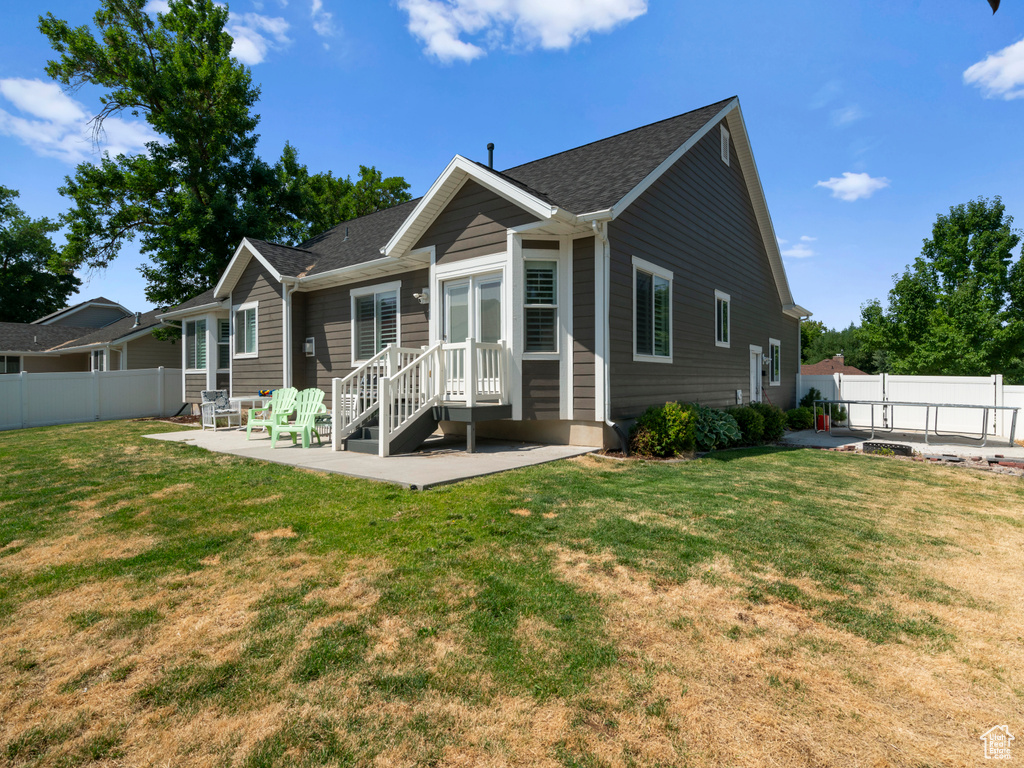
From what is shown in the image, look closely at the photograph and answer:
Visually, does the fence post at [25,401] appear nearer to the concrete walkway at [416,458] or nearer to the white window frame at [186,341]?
the white window frame at [186,341]

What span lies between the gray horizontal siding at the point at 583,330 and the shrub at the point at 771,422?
5.59 m

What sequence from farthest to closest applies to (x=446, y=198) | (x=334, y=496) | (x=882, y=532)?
(x=446, y=198) → (x=334, y=496) → (x=882, y=532)

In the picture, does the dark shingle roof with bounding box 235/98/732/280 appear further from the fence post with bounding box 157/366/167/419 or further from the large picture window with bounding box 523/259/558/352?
the fence post with bounding box 157/366/167/419

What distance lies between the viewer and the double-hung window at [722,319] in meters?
12.9

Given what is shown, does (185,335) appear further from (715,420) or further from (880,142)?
(880,142)

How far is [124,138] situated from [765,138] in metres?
23.5

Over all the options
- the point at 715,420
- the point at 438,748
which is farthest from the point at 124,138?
the point at 438,748

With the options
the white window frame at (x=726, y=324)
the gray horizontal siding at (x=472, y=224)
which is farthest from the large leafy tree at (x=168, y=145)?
the white window frame at (x=726, y=324)

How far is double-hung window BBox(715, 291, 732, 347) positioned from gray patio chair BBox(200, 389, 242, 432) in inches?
471

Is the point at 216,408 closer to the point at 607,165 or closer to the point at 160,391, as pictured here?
the point at 160,391

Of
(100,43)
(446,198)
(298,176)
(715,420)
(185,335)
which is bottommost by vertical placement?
(715,420)

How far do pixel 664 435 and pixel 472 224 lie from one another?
16.3 ft

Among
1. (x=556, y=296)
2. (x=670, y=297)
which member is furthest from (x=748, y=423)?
(x=556, y=296)

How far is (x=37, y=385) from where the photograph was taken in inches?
631
